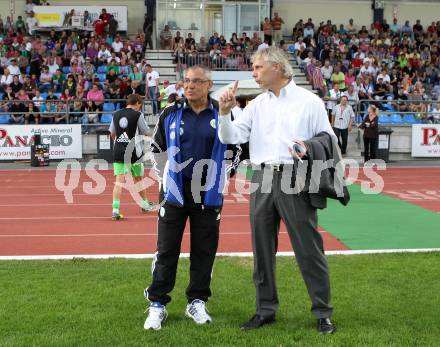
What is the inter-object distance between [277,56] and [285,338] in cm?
205

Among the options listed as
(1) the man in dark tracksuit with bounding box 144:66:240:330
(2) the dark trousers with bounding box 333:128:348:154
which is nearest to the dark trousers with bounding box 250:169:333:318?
(1) the man in dark tracksuit with bounding box 144:66:240:330

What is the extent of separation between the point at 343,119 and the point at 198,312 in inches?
665

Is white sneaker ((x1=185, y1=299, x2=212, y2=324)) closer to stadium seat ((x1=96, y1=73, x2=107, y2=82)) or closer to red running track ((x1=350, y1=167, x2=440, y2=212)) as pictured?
red running track ((x1=350, y1=167, x2=440, y2=212))

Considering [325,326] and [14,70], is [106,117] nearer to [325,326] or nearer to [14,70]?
[14,70]

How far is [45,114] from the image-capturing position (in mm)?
21984

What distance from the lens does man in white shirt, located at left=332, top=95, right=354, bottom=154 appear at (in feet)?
71.7

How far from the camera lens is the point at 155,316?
5.58m

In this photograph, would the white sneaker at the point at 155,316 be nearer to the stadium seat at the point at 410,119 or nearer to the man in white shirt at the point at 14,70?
the stadium seat at the point at 410,119

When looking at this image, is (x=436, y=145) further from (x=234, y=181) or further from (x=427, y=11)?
(x=427, y=11)

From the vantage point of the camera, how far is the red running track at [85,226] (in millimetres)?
9188

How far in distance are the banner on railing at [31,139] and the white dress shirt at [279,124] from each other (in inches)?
670

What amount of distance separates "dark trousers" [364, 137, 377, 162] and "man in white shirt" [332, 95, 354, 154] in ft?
2.49

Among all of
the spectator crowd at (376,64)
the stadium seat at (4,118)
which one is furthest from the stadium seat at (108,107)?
the spectator crowd at (376,64)

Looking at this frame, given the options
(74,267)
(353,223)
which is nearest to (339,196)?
(74,267)
